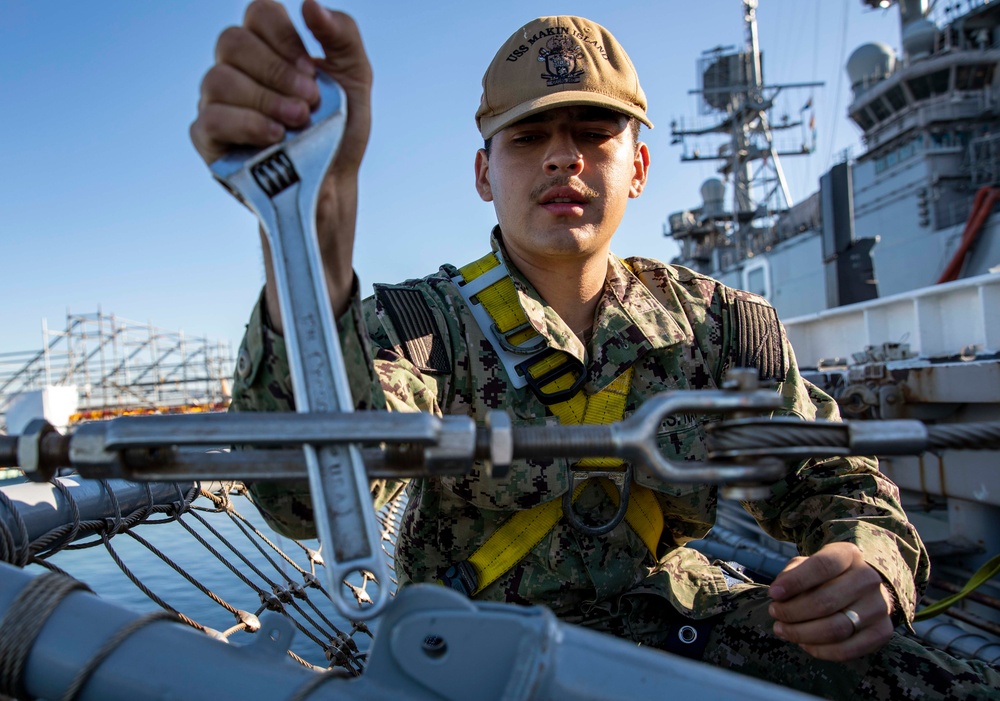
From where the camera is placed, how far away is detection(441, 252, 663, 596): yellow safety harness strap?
186cm

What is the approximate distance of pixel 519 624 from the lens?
0.76 metres

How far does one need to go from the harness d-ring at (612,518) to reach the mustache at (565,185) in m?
0.78

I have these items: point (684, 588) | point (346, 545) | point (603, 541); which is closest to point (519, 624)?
point (346, 545)

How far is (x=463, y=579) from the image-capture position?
6.08 ft

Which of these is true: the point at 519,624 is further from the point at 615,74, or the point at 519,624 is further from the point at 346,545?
the point at 615,74

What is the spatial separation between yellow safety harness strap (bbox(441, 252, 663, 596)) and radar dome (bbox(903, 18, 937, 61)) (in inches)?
962

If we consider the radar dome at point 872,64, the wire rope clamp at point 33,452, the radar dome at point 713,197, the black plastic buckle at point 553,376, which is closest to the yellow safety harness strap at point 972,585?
the black plastic buckle at point 553,376

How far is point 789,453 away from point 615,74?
1510 millimetres

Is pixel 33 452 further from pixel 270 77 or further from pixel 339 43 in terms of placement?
pixel 339 43

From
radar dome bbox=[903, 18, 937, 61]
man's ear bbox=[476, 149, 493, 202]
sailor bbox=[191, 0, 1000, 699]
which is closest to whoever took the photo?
sailor bbox=[191, 0, 1000, 699]

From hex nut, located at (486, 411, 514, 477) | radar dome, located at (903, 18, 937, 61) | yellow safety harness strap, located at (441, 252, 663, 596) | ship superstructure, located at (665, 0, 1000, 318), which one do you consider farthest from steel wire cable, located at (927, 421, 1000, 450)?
radar dome, located at (903, 18, 937, 61)

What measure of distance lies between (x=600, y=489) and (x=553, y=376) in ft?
1.13

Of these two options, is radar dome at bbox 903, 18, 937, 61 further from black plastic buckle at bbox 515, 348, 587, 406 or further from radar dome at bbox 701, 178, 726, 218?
black plastic buckle at bbox 515, 348, 587, 406

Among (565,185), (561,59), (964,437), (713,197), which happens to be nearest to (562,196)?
(565,185)
